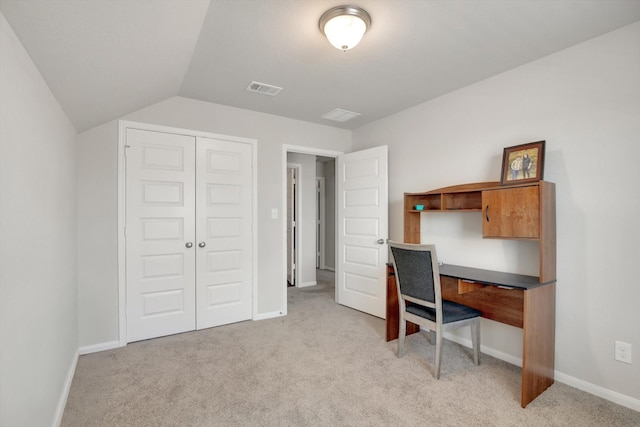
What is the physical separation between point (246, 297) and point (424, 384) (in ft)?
6.82

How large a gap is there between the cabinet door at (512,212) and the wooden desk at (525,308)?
1.16 ft

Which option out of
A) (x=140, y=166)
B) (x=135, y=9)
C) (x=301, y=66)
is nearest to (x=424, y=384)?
(x=301, y=66)

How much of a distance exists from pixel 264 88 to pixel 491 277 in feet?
8.42

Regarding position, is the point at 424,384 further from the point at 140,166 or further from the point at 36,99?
the point at 140,166

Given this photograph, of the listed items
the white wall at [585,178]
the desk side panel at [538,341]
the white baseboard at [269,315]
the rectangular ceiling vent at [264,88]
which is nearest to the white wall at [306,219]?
the white baseboard at [269,315]

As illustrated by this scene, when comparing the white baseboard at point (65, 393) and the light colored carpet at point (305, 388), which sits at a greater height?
the white baseboard at point (65, 393)

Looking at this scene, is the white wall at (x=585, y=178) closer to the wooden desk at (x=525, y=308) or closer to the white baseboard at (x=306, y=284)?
the wooden desk at (x=525, y=308)

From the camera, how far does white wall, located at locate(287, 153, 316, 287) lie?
5289 mm

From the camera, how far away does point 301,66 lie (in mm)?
2482

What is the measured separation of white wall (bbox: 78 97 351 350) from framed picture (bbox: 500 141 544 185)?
2.25 metres

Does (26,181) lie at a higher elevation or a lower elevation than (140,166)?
lower

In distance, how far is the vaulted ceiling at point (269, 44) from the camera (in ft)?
4.76

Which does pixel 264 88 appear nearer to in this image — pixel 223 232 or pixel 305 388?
pixel 223 232

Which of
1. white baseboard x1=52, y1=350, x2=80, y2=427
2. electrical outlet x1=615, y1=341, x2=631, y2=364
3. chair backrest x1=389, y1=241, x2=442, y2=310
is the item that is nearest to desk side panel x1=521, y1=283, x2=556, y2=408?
electrical outlet x1=615, y1=341, x2=631, y2=364
